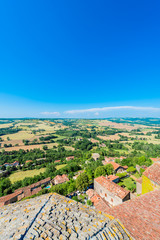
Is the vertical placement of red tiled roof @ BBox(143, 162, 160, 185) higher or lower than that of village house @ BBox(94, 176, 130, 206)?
higher

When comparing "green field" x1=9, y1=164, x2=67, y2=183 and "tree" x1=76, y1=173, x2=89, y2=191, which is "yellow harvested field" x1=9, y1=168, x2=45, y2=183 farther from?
"tree" x1=76, y1=173, x2=89, y2=191

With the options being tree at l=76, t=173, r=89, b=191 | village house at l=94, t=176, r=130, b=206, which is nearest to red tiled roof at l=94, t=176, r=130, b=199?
village house at l=94, t=176, r=130, b=206

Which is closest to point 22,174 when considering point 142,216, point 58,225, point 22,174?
point 22,174

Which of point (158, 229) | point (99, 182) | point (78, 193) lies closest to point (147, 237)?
point (158, 229)

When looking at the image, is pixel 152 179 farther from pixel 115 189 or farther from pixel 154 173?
pixel 115 189

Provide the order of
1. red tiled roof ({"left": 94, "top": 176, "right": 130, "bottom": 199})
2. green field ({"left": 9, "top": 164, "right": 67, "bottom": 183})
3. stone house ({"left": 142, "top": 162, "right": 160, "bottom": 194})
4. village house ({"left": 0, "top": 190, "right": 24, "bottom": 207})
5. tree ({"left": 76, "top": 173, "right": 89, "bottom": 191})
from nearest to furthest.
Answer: stone house ({"left": 142, "top": 162, "right": 160, "bottom": 194}) < red tiled roof ({"left": 94, "top": 176, "right": 130, "bottom": 199}) < tree ({"left": 76, "top": 173, "right": 89, "bottom": 191}) < village house ({"left": 0, "top": 190, "right": 24, "bottom": 207}) < green field ({"left": 9, "top": 164, "right": 67, "bottom": 183})

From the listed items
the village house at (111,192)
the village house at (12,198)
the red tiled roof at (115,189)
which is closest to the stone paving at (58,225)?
the village house at (111,192)
